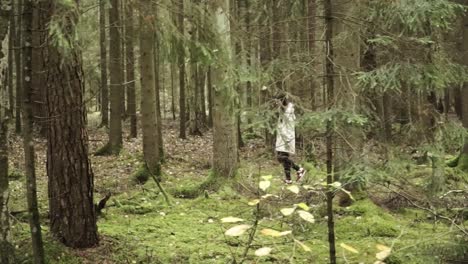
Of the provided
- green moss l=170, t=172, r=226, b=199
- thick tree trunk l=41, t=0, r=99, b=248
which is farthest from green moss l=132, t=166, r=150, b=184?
thick tree trunk l=41, t=0, r=99, b=248

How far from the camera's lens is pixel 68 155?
19.5 ft

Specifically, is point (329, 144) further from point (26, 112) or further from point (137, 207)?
point (137, 207)

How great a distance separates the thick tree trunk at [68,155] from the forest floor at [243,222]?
0.28 m

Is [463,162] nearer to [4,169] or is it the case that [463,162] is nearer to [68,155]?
[68,155]

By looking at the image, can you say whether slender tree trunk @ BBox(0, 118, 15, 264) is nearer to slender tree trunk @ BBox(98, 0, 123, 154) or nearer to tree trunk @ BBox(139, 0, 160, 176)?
tree trunk @ BBox(139, 0, 160, 176)

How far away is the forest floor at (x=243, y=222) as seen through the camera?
227 inches

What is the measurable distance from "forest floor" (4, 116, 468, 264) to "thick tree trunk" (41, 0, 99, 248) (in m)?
0.28

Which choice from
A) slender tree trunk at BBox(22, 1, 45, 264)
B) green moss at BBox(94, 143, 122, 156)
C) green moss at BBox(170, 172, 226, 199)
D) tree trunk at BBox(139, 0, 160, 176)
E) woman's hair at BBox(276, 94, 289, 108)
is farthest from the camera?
green moss at BBox(94, 143, 122, 156)

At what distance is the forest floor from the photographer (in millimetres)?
5758

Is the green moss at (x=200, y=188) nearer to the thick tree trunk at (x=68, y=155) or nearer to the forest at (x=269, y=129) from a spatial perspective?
the forest at (x=269, y=129)

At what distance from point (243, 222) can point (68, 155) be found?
296 centimetres

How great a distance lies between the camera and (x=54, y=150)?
19.5 ft

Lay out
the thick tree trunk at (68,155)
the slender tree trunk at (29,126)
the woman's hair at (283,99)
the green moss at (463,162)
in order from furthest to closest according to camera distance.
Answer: the green moss at (463,162) → the thick tree trunk at (68,155) → the woman's hair at (283,99) → the slender tree trunk at (29,126)

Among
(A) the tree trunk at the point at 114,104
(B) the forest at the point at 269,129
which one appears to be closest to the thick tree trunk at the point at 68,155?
(B) the forest at the point at 269,129
